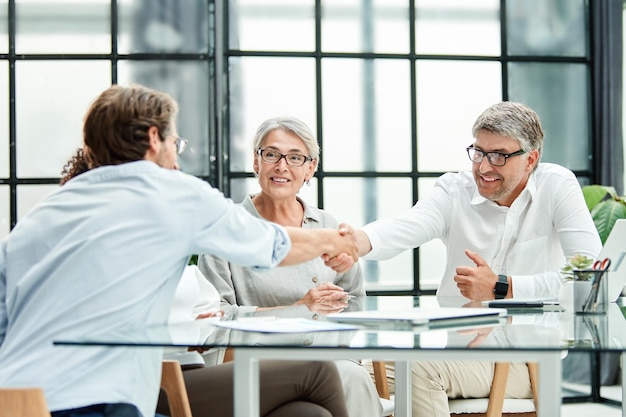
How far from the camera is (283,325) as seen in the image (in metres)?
2.08

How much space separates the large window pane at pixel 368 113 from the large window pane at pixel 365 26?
0.31 ft

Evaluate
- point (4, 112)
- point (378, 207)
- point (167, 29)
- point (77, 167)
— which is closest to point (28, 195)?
point (4, 112)

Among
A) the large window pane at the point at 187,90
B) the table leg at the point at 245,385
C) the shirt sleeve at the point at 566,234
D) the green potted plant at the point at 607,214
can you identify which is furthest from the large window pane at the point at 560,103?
the table leg at the point at 245,385

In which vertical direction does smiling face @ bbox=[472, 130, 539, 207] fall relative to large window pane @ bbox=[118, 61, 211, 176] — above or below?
below

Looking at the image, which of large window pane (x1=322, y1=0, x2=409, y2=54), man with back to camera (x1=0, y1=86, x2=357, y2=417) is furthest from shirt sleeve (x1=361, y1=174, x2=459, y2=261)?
large window pane (x1=322, y1=0, x2=409, y2=54)

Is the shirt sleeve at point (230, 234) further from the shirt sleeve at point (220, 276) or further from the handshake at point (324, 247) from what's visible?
the shirt sleeve at point (220, 276)

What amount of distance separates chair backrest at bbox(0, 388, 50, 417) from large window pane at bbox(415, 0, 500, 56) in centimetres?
455

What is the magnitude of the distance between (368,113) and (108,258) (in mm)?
4087

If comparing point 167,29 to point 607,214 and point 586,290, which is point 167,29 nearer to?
point 607,214

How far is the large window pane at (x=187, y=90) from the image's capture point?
5574 millimetres

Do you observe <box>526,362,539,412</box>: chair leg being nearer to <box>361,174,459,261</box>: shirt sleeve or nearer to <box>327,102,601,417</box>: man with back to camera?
<box>327,102,601,417</box>: man with back to camera

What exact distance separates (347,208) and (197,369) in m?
3.35

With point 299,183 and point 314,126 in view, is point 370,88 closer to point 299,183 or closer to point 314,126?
point 314,126

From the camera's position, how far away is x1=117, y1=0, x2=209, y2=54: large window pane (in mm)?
5633
